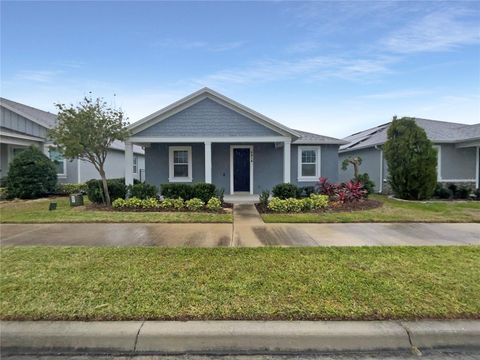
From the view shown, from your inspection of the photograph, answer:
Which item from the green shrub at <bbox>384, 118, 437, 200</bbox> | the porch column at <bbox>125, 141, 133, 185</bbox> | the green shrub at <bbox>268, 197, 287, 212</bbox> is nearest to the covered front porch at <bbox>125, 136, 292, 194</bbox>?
the porch column at <bbox>125, 141, 133, 185</bbox>

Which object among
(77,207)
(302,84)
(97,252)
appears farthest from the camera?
(302,84)

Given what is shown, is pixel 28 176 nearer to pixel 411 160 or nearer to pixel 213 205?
pixel 213 205

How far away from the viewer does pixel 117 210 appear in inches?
404

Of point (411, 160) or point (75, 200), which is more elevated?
point (411, 160)

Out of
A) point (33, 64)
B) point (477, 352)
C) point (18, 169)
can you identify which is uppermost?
point (33, 64)

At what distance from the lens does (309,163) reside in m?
15.0

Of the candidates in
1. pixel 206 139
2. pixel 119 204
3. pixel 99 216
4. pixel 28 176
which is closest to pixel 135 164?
pixel 28 176

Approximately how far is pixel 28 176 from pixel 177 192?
791 centimetres

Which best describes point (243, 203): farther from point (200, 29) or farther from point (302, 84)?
point (302, 84)

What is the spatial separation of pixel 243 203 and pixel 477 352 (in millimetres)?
9443

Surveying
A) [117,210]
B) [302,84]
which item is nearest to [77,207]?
[117,210]

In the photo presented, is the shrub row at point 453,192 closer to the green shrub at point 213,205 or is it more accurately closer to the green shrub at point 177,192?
the green shrub at point 213,205

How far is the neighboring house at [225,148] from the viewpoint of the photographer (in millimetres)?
12242

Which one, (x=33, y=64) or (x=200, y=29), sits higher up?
(x=200, y=29)
